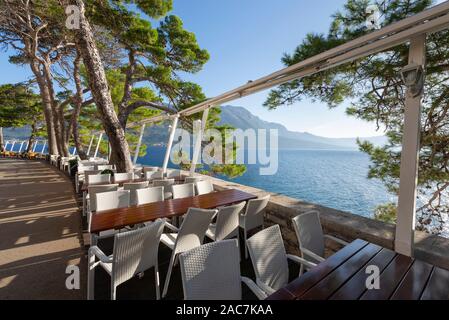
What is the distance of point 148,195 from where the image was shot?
3275 mm

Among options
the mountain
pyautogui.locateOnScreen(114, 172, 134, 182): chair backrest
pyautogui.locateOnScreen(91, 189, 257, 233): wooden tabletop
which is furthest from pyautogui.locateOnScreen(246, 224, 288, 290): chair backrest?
the mountain

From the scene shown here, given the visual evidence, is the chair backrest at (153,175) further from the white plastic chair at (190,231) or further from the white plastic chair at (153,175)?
the white plastic chair at (190,231)

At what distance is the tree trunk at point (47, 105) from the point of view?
1098 cm

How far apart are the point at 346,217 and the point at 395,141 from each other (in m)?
2.32

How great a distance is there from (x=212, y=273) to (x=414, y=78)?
7.10ft

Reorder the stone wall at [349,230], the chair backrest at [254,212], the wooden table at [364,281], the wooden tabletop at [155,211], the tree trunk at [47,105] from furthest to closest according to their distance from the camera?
the tree trunk at [47,105]
the chair backrest at [254,212]
the wooden tabletop at [155,211]
the stone wall at [349,230]
the wooden table at [364,281]

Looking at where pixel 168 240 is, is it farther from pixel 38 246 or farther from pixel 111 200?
pixel 38 246

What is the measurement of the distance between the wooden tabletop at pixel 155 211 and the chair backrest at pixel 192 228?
17.1 inches

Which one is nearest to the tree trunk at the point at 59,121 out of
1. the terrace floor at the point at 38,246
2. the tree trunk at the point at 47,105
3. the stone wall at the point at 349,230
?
the tree trunk at the point at 47,105

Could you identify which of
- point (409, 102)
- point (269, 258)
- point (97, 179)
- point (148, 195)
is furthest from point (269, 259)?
point (97, 179)

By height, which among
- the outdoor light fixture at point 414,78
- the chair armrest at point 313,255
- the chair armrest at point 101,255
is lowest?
the chair armrest at point 101,255

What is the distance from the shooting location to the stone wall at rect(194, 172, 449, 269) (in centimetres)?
167

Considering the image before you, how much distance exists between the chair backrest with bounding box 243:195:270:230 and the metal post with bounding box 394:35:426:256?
4.29 feet
